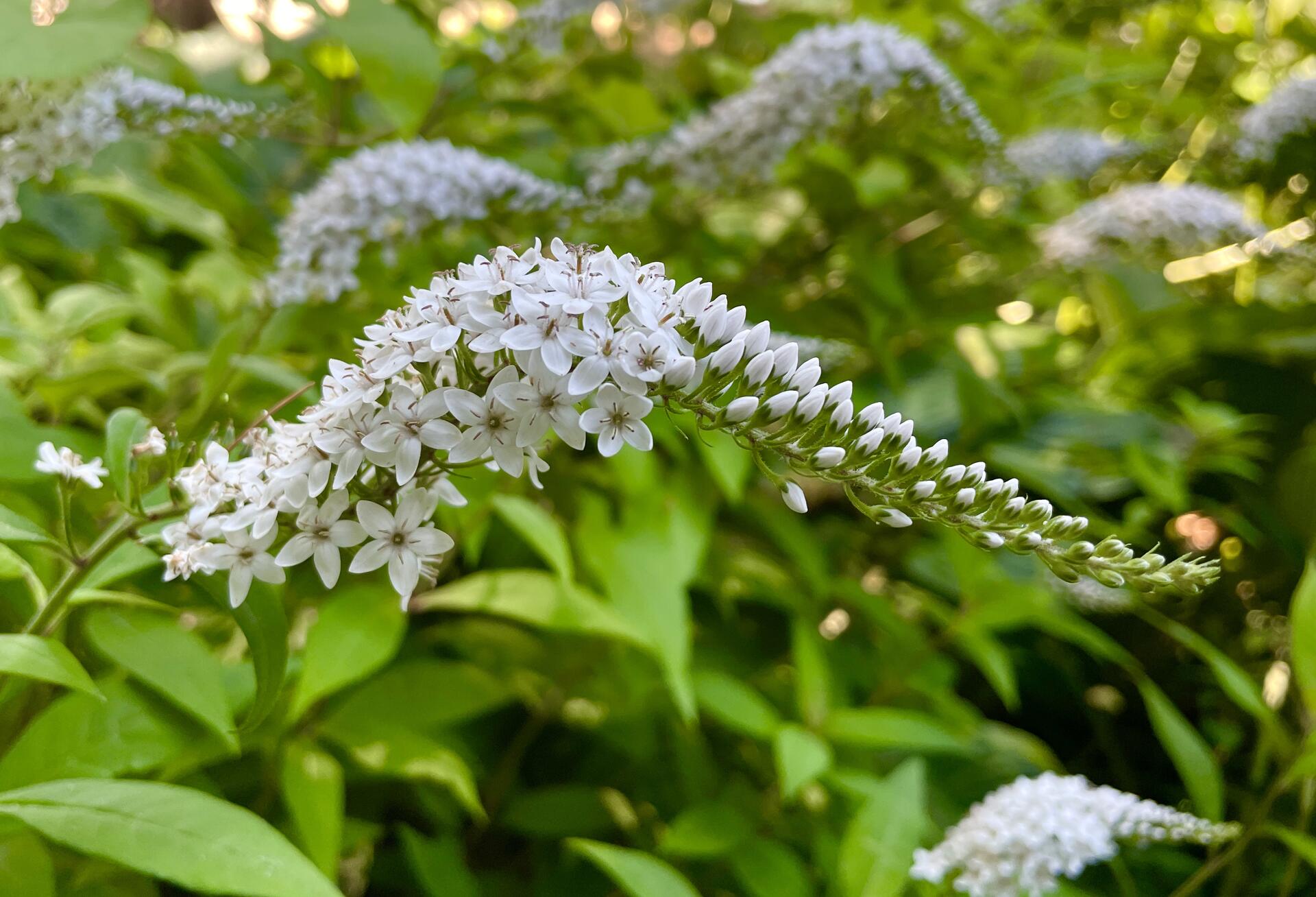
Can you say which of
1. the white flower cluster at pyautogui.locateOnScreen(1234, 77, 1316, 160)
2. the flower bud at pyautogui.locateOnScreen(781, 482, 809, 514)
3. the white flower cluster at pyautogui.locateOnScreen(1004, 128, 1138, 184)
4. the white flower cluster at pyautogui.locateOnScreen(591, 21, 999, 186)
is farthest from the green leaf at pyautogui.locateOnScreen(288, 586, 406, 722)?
the white flower cluster at pyautogui.locateOnScreen(1234, 77, 1316, 160)

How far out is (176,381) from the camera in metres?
0.74

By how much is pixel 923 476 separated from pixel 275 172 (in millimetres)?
982

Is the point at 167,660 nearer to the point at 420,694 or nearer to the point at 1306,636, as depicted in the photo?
the point at 420,694

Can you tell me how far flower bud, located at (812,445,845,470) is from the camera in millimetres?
351

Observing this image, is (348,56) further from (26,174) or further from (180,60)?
(26,174)

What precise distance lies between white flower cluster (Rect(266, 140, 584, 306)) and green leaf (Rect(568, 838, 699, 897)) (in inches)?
17.1

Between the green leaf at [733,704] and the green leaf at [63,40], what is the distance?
57 centimetres

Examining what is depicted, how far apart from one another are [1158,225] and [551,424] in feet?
2.90

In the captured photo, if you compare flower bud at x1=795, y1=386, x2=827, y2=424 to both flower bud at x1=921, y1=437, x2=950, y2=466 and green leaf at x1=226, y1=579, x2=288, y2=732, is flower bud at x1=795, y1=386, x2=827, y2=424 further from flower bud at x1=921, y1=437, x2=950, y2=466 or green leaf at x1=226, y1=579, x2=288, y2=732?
green leaf at x1=226, y1=579, x2=288, y2=732

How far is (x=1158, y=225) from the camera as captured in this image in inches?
38.9

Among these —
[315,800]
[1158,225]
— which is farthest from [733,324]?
[1158,225]

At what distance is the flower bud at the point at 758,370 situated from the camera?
1.15 feet

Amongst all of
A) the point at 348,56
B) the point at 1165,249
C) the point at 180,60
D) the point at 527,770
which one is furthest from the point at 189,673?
the point at 1165,249

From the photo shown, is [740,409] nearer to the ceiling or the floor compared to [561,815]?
nearer to the ceiling
